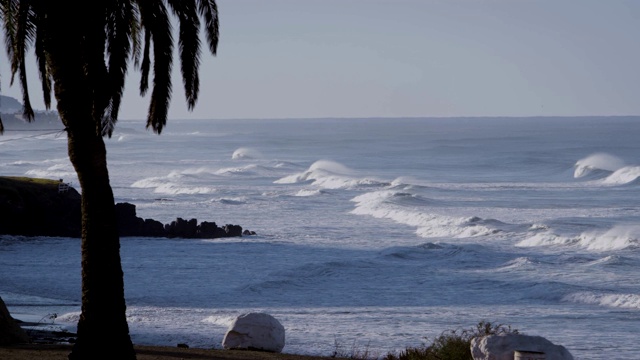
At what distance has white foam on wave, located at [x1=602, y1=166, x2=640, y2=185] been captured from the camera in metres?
68.5

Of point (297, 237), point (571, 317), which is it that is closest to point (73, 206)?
point (297, 237)

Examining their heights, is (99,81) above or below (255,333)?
above

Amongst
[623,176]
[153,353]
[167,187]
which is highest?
[623,176]

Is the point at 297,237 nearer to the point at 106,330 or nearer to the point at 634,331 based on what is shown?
the point at 634,331

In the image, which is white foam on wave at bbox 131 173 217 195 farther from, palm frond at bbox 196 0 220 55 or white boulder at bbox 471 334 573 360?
white boulder at bbox 471 334 573 360

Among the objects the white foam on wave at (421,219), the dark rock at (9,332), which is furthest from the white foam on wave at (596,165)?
the dark rock at (9,332)

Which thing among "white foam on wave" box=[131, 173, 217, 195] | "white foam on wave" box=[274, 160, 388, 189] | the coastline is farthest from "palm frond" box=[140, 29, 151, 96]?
"white foam on wave" box=[274, 160, 388, 189]

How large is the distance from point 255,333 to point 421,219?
29.9m

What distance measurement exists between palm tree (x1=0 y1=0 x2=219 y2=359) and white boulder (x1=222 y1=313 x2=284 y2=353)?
3.01 m

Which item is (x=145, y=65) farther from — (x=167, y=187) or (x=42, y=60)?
(x=167, y=187)

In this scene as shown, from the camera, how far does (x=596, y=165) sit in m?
81.1

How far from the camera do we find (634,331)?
1995 cm

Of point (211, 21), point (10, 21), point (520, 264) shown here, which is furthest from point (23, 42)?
point (520, 264)

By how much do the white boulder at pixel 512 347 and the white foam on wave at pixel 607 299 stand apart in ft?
39.8
